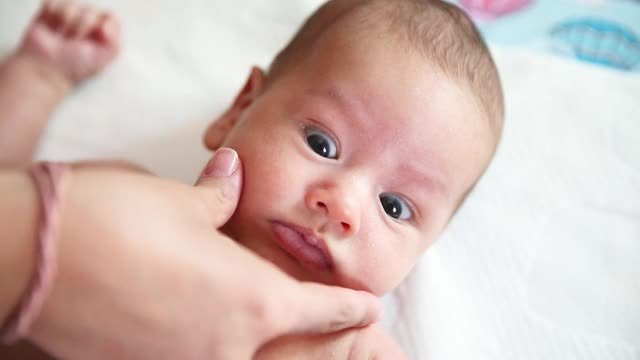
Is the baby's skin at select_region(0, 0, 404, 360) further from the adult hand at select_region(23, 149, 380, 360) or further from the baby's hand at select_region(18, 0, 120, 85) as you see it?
the adult hand at select_region(23, 149, 380, 360)

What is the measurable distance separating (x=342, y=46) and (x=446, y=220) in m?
0.36

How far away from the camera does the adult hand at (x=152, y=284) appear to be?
53 centimetres

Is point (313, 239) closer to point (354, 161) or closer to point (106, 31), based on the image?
point (354, 161)

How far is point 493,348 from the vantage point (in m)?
1.08

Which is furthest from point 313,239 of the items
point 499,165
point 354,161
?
point 499,165

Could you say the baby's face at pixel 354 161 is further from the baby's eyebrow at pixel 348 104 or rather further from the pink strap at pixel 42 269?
the pink strap at pixel 42 269

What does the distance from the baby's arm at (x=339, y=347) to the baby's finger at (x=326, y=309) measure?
0.05 meters

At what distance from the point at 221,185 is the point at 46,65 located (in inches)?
30.6

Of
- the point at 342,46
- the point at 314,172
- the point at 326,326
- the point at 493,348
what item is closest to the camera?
the point at 326,326

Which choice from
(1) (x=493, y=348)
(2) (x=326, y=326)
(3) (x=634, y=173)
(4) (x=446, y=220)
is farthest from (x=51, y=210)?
(3) (x=634, y=173)

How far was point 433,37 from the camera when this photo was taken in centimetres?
97

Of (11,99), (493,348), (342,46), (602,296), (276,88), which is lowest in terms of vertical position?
(11,99)

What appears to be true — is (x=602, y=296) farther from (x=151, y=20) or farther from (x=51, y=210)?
(x=151, y=20)

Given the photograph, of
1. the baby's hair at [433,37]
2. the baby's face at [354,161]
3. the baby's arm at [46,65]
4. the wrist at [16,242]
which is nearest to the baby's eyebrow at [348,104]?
the baby's face at [354,161]
